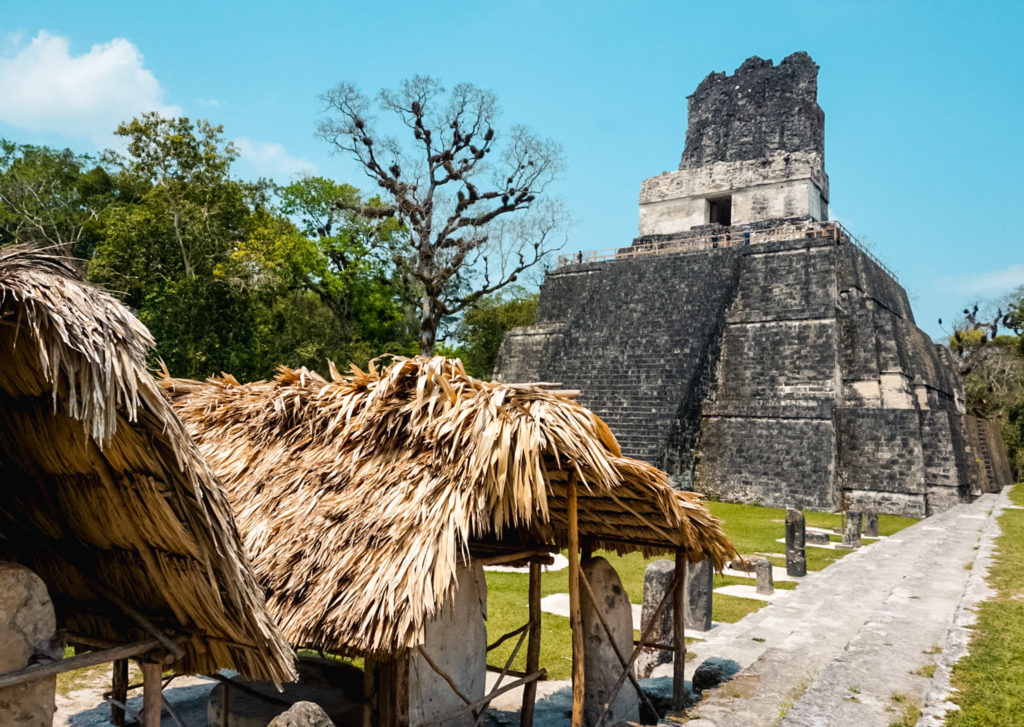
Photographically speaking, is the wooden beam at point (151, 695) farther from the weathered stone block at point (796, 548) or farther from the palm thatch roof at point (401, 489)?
the weathered stone block at point (796, 548)

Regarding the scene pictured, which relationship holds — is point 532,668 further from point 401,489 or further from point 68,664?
point 68,664

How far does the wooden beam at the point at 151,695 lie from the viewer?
2.34 m

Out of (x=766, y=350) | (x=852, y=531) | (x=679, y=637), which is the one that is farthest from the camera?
(x=766, y=350)

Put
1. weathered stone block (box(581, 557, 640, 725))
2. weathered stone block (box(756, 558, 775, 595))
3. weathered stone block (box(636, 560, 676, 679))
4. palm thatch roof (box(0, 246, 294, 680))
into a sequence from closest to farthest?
palm thatch roof (box(0, 246, 294, 680)), weathered stone block (box(581, 557, 640, 725)), weathered stone block (box(636, 560, 676, 679)), weathered stone block (box(756, 558, 775, 595))

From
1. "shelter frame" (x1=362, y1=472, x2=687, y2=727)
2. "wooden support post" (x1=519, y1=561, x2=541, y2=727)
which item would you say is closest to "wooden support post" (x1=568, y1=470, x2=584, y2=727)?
"shelter frame" (x1=362, y1=472, x2=687, y2=727)

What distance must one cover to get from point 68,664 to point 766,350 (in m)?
18.0

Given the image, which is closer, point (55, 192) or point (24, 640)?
point (24, 640)

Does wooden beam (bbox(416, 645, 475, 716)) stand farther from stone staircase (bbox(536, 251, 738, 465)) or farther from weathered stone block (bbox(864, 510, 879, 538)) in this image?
stone staircase (bbox(536, 251, 738, 465))

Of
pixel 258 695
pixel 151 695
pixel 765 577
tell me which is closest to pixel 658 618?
pixel 258 695

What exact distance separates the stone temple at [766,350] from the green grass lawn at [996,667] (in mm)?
9414

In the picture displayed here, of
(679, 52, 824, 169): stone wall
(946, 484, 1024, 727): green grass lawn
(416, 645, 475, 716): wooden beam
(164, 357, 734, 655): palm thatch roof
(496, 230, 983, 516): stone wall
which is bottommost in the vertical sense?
(946, 484, 1024, 727): green grass lawn

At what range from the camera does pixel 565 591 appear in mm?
7934

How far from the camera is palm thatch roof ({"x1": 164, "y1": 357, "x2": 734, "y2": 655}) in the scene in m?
3.12

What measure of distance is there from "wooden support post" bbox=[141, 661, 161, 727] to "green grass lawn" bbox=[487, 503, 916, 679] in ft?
10.9
